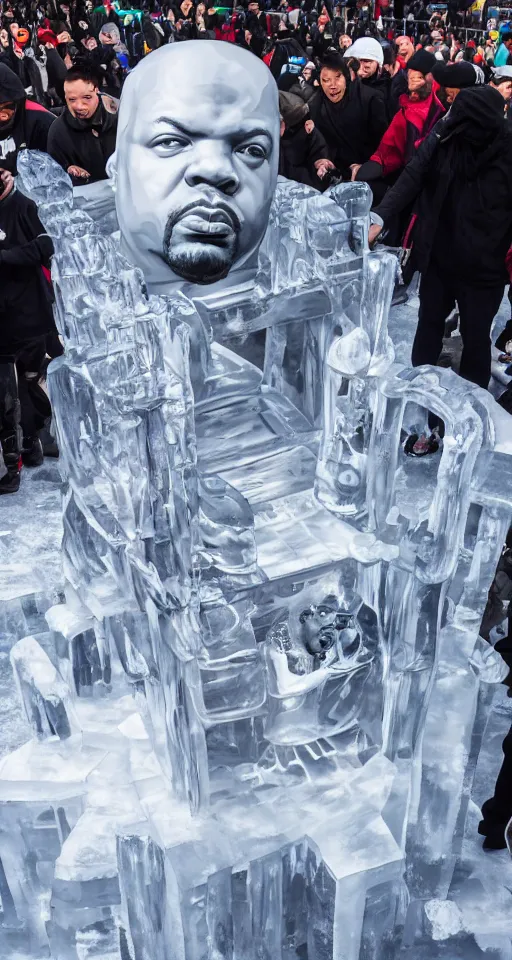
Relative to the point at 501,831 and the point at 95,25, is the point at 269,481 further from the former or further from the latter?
the point at 95,25

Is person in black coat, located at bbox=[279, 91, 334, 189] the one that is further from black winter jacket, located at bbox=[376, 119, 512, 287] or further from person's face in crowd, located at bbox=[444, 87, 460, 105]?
black winter jacket, located at bbox=[376, 119, 512, 287]

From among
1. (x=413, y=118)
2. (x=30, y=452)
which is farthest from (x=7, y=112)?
(x=413, y=118)

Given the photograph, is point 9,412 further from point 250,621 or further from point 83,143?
point 250,621

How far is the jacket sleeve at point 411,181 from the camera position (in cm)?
299

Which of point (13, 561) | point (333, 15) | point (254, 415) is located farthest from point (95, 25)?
point (254, 415)

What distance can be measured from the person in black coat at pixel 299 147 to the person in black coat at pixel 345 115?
15.8 inches

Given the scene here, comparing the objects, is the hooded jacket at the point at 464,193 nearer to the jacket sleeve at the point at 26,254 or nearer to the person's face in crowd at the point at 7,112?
the jacket sleeve at the point at 26,254

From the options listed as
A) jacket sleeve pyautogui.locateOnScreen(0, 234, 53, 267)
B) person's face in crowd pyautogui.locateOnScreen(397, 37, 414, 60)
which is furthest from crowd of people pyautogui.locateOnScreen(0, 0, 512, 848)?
person's face in crowd pyautogui.locateOnScreen(397, 37, 414, 60)

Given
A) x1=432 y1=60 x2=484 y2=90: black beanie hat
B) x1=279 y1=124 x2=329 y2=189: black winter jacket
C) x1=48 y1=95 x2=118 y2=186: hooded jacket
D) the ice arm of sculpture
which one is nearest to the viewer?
the ice arm of sculpture

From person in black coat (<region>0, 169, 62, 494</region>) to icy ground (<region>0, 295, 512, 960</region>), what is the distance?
4.2 inches

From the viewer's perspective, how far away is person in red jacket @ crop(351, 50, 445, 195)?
3.75 meters

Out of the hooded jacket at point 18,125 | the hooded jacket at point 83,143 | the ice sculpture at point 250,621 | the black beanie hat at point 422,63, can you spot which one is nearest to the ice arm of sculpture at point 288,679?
the ice sculpture at point 250,621

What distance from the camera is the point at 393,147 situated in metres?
3.87

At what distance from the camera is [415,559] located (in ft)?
4.91
